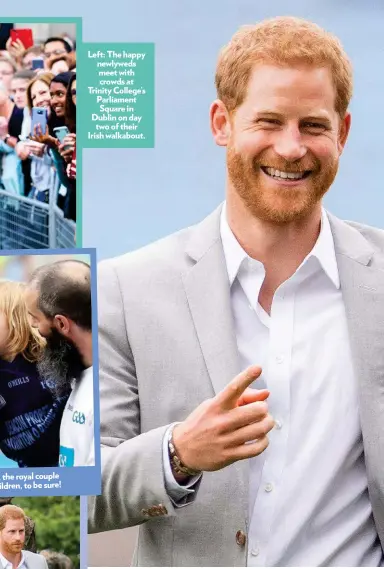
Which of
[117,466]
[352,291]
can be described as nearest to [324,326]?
[352,291]

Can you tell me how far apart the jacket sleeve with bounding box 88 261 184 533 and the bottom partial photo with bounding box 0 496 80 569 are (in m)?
0.06

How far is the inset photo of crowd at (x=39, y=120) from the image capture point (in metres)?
2.11

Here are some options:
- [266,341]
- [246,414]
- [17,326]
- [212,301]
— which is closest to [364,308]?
[266,341]

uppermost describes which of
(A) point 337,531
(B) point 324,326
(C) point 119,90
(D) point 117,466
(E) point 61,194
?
(C) point 119,90

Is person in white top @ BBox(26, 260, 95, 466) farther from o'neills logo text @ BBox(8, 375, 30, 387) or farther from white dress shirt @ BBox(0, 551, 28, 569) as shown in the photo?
white dress shirt @ BBox(0, 551, 28, 569)

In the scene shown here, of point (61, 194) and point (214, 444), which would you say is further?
point (61, 194)

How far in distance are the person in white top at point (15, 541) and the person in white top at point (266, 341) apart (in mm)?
172

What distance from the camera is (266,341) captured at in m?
2.02

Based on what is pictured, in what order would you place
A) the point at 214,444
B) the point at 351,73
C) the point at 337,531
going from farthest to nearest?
the point at 351,73
the point at 337,531
the point at 214,444

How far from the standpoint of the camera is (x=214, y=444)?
5.78 ft

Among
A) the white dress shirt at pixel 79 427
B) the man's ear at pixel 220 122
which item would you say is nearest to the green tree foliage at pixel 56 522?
the white dress shirt at pixel 79 427

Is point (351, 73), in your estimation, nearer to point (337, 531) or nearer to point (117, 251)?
point (117, 251)

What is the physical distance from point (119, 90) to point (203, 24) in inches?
10.4

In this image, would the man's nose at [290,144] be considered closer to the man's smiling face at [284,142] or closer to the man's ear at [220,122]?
the man's smiling face at [284,142]
